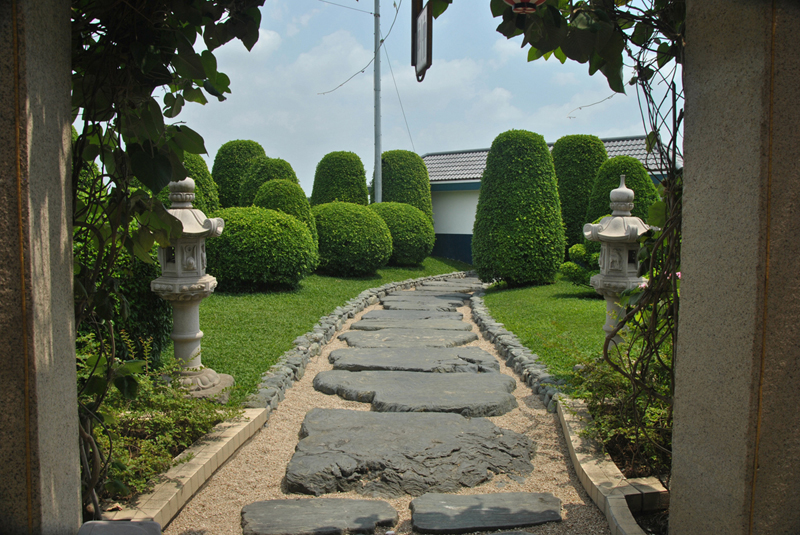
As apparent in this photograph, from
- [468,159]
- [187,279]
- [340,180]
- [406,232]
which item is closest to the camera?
[187,279]

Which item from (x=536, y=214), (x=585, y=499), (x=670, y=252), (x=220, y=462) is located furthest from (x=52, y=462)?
(x=536, y=214)

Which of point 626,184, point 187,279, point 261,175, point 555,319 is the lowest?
point 555,319

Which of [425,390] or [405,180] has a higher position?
[405,180]

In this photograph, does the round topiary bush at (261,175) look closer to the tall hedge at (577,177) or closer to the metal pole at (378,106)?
the metal pole at (378,106)

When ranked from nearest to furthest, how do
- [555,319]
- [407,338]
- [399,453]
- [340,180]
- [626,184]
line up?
[399,453], [407,338], [555,319], [626,184], [340,180]

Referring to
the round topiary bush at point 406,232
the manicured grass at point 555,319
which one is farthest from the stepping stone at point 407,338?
the round topiary bush at point 406,232

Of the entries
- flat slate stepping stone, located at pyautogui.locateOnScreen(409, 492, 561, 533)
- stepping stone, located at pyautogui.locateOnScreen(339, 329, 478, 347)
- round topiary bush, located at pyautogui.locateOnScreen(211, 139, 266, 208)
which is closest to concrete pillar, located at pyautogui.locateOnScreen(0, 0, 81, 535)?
flat slate stepping stone, located at pyautogui.locateOnScreen(409, 492, 561, 533)

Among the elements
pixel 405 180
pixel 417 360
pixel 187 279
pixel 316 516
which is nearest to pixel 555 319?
pixel 417 360

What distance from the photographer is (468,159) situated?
20438mm

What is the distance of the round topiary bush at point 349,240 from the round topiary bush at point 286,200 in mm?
755

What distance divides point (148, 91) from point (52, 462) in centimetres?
123

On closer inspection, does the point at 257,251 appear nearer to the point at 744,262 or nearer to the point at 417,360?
the point at 417,360

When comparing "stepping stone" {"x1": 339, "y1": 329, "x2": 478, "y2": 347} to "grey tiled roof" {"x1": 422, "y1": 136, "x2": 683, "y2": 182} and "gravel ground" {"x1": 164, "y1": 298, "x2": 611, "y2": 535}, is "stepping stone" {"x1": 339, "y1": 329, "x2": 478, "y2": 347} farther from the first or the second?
"grey tiled roof" {"x1": 422, "y1": 136, "x2": 683, "y2": 182}

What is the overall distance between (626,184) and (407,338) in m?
6.64
